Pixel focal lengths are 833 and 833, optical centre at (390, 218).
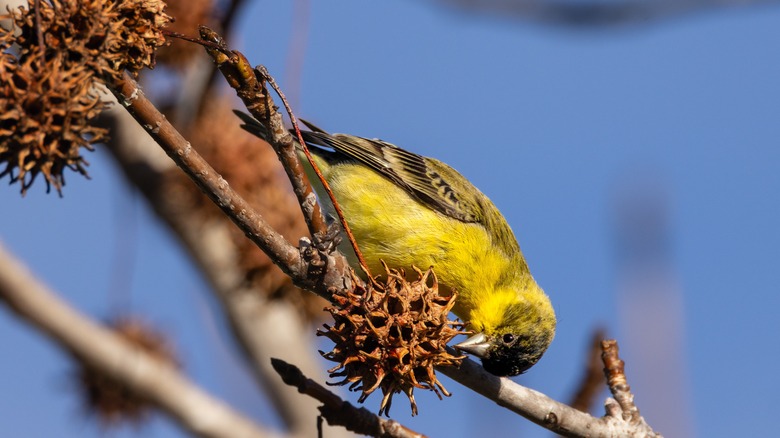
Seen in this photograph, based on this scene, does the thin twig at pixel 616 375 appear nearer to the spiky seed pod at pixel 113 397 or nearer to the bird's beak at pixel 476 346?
the bird's beak at pixel 476 346

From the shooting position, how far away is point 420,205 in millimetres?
5523

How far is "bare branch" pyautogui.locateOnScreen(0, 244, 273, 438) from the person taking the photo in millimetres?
5164

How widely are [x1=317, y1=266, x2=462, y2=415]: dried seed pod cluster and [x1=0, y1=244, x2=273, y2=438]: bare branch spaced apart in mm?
2529

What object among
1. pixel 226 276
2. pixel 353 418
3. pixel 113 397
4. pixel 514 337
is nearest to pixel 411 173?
pixel 514 337

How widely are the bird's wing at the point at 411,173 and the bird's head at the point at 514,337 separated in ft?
2.53

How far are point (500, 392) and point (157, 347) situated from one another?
358 centimetres

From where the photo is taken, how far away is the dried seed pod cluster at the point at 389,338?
328 cm

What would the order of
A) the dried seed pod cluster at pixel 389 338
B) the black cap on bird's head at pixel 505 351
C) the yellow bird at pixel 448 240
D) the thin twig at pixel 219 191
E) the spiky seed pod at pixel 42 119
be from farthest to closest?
the yellow bird at pixel 448 240, the black cap on bird's head at pixel 505 351, the dried seed pod cluster at pixel 389 338, the thin twig at pixel 219 191, the spiky seed pod at pixel 42 119

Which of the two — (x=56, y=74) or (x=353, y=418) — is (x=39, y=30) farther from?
(x=353, y=418)

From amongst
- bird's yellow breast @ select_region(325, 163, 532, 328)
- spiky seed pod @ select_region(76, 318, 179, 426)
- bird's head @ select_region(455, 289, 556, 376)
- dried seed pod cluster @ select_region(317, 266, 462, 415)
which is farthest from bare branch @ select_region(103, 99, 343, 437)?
dried seed pod cluster @ select_region(317, 266, 462, 415)

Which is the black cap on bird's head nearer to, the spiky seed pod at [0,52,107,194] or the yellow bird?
the yellow bird

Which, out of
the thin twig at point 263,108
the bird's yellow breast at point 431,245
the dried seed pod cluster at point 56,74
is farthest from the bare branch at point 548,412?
the dried seed pod cluster at point 56,74

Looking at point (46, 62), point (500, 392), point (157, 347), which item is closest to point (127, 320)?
point (157, 347)

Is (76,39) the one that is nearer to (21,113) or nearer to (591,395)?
(21,113)
